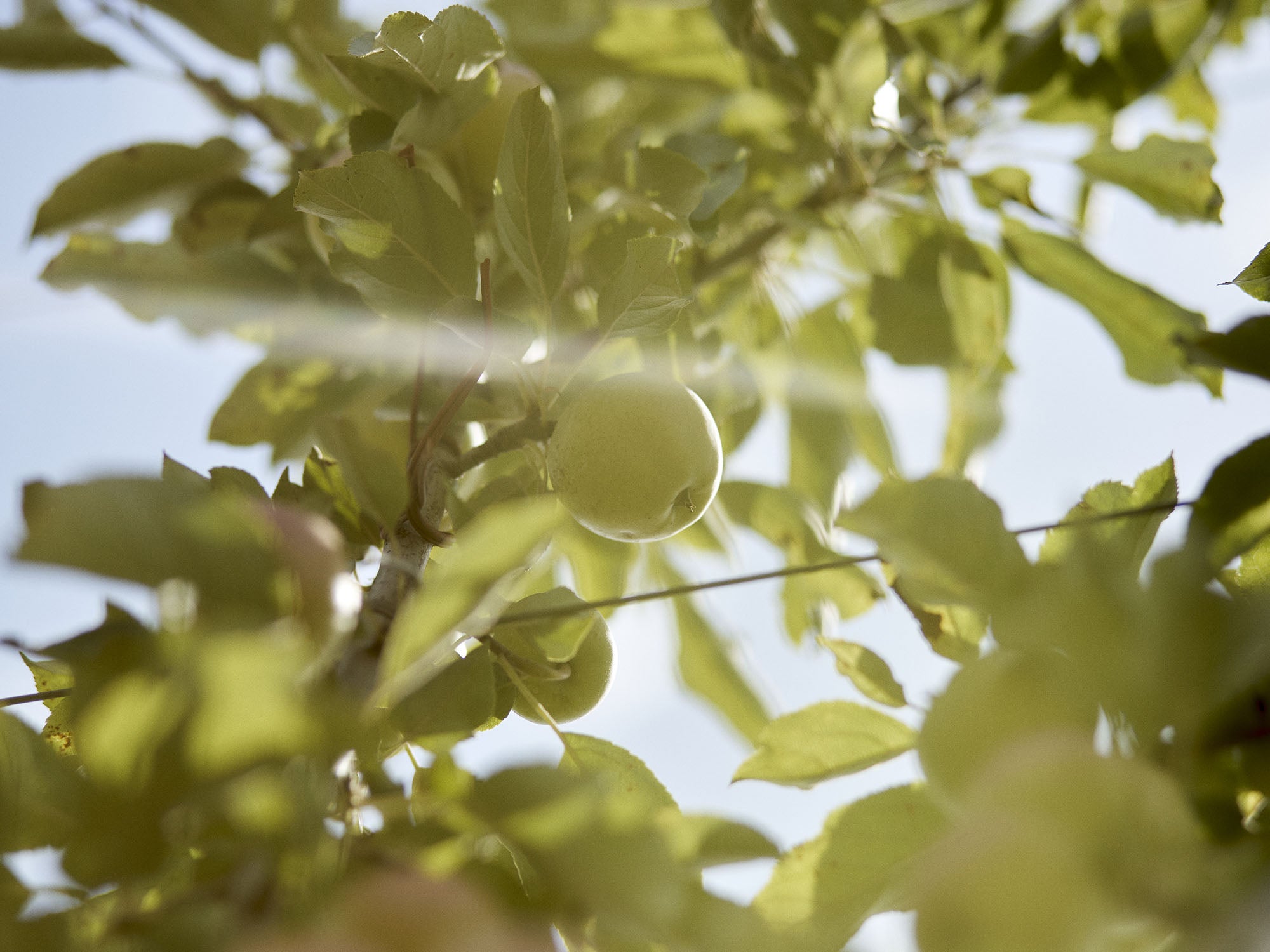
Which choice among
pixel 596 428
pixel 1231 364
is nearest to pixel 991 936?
pixel 1231 364

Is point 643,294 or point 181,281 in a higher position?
point 643,294

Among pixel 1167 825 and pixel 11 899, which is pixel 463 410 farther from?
pixel 1167 825

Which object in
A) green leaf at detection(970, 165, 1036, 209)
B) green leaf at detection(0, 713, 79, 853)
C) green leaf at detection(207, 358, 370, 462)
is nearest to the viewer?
green leaf at detection(0, 713, 79, 853)

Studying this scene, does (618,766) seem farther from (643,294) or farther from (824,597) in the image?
(824,597)

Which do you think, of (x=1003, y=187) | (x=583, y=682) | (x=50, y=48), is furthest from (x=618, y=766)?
(x=50, y=48)

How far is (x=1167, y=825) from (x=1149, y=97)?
1.23 meters

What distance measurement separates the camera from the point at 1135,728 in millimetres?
425

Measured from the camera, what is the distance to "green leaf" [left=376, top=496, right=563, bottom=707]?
39 centimetres

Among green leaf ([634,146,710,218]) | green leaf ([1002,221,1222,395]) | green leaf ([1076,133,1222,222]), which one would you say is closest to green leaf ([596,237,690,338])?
green leaf ([634,146,710,218])

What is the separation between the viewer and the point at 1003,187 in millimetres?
1240

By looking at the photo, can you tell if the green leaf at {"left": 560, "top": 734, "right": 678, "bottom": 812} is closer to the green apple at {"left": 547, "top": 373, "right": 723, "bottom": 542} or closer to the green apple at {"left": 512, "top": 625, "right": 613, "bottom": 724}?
the green apple at {"left": 512, "top": 625, "right": 613, "bottom": 724}

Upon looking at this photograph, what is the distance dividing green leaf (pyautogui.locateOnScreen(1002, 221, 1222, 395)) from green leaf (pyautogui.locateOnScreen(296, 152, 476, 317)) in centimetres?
81

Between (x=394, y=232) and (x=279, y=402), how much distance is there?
472 mm

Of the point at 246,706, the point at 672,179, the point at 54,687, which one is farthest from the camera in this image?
the point at 672,179
